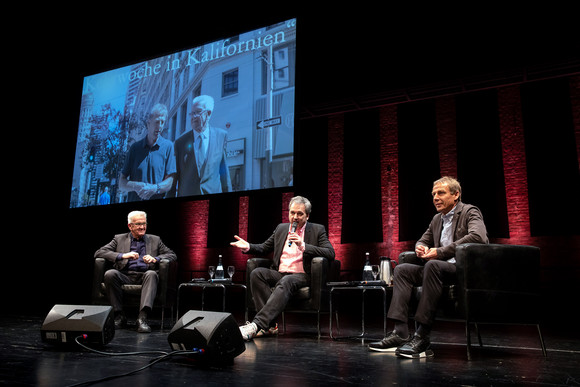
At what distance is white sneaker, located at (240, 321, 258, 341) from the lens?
3.17 meters

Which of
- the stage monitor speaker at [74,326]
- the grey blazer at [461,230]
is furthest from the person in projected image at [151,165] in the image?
the grey blazer at [461,230]

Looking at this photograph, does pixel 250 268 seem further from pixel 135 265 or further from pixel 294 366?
pixel 294 366

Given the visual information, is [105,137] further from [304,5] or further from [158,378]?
[158,378]

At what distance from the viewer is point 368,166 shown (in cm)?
805

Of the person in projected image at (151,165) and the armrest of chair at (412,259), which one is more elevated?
the person in projected image at (151,165)

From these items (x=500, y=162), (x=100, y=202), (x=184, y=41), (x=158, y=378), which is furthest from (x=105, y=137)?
(x=500, y=162)

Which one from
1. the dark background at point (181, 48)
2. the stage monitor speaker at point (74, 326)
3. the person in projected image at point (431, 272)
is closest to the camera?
the stage monitor speaker at point (74, 326)

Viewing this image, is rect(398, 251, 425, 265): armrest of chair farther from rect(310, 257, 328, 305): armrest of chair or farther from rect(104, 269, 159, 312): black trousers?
rect(104, 269, 159, 312): black trousers

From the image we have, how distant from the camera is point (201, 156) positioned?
5.25 m

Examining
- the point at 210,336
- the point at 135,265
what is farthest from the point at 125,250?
the point at 210,336

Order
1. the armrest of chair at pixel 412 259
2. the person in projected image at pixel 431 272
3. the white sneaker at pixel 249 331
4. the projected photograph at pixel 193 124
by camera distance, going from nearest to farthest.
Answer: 1. the person in projected image at pixel 431 272
2. the white sneaker at pixel 249 331
3. the armrest of chair at pixel 412 259
4. the projected photograph at pixel 193 124

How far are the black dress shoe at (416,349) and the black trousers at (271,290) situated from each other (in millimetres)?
1000

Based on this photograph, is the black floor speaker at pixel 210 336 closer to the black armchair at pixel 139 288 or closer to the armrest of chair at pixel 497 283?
the armrest of chair at pixel 497 283

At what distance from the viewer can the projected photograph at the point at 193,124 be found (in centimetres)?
497
